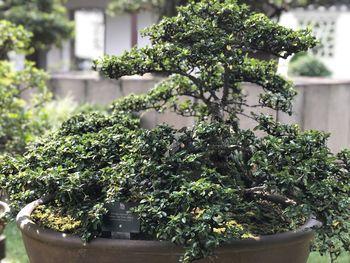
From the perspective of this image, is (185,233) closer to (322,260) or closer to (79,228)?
(79,228)

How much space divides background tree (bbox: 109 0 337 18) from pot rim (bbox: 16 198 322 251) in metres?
4.00

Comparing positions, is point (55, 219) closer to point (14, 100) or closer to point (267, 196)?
point (267, 196)

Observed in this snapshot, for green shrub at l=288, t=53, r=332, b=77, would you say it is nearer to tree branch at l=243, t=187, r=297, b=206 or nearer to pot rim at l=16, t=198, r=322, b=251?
tree branch at l=243, t=187, r=297, b=206

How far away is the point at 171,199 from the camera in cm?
257

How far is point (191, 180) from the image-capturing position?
276 centimetres

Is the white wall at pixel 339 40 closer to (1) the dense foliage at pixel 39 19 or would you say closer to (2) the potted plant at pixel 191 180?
(1) the dense foliage at pixel 39 19

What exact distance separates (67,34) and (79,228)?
7.01 metres

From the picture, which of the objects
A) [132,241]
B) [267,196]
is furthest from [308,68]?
[132,241]

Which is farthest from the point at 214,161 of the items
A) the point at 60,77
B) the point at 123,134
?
the point at 60,77

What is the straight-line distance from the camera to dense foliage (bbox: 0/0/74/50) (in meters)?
8.64

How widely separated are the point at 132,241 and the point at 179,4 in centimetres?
476

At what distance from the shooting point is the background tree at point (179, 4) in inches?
271

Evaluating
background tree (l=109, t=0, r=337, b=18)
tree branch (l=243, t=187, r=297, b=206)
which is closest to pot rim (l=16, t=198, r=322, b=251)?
tree branch (l=243, t=187, r=297, b=206)

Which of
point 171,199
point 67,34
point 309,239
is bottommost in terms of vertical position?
point 309,239
